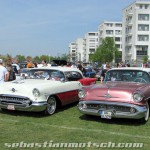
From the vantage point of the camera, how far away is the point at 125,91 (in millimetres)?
7941

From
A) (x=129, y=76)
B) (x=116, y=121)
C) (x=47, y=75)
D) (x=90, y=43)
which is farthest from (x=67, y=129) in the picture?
(x=90, y=43)

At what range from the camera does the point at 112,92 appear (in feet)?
26.3

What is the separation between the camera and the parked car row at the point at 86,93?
25.7 ft

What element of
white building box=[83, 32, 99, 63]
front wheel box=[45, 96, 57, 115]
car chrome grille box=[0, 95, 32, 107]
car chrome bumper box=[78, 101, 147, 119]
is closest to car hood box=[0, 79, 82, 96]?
car chrome grille box=[0, 95, 32, 107]

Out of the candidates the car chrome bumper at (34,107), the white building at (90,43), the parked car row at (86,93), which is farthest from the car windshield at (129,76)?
the white building at (90,43)

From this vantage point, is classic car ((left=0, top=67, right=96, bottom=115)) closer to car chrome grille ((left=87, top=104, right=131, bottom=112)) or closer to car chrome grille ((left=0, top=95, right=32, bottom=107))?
car chrome grille ((left=0, top=95, right=32, bottom=107))

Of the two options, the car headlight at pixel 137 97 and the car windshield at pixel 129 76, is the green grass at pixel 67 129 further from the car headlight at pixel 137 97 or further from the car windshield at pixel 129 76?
the car windshield at pixel 129 76

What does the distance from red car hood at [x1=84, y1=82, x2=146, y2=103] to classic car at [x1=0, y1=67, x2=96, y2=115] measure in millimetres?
1257

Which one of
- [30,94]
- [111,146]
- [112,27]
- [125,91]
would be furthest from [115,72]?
[112,27]

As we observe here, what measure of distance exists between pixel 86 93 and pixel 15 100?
203cm

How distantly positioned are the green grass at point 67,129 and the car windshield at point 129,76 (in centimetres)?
140

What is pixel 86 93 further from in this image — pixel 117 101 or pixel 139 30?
pixel 139 30

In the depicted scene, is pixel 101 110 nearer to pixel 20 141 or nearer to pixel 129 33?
pixel 20 141

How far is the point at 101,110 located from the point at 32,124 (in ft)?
5.89
